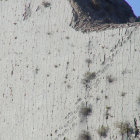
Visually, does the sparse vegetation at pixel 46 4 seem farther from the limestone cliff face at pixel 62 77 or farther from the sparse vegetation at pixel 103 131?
the sparse vegetation at pixel 103 131

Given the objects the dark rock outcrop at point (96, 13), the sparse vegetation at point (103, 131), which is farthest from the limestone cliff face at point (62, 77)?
the dark rock outcrop at point (96, 13)

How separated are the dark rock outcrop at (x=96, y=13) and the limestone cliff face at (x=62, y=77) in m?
0.19

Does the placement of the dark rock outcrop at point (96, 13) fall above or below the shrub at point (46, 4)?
below

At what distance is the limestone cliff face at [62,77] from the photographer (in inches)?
329

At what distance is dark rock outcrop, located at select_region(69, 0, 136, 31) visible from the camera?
927cm

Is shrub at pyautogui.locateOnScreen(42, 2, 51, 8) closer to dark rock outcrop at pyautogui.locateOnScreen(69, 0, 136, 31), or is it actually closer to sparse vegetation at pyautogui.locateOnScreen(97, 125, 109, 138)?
dark rock outcrop at pyautogui.locateOnScreen(69, 0, 136, 31)

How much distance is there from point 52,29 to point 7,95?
6.68 ft

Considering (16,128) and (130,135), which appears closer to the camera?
(130,135)

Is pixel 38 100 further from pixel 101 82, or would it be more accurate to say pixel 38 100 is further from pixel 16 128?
pixel 101 82

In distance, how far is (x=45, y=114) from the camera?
361 inches

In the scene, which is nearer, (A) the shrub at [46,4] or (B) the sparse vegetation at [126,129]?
(B) the sparse vegetation at [126,129]

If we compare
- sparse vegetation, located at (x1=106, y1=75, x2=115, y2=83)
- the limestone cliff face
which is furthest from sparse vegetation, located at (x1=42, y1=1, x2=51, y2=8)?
sparse vegetation, located at (x1=106, y1=75, x2=115, y2=83)

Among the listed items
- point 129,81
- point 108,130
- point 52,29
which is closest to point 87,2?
point 52,29

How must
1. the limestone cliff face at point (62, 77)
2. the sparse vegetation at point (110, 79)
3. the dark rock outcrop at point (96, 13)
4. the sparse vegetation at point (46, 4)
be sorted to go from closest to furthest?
the limestone cliff face at point (62, 77) < the sparse vegetation at point (110, 79) < the dark rock outcrop at point (96, 13) < the sparse vegetation at point (46, 4)
